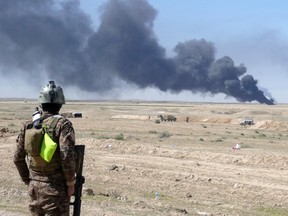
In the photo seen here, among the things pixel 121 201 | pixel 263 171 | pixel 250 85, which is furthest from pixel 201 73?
pixel 121 201

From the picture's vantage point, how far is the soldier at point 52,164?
16.7ft

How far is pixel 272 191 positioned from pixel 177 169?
4.32m

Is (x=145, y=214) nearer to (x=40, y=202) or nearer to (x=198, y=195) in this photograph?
(x=198, y=195)

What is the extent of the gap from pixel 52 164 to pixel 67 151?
25cm

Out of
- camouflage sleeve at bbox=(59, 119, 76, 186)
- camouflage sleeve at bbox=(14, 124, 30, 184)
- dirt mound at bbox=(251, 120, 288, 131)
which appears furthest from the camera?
dirt mound at bbox=(251, 120, 288, 131)

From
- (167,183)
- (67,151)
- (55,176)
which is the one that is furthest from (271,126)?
(67,151)

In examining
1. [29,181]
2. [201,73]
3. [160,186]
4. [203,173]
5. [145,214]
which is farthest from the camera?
[201,73]

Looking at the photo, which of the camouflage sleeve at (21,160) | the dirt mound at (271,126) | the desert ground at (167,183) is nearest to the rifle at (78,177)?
the camouflage sleeve at (21,160)

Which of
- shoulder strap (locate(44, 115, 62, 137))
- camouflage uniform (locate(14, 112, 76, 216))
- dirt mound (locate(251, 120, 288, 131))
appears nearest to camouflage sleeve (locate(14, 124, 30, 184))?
camouflage uniform (locate(14, 112, 76, 216))

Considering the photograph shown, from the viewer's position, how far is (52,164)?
17.1ft

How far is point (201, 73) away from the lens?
120 m

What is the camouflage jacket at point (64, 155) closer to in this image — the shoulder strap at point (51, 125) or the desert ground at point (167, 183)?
the shoulder strap at point (51, 125)

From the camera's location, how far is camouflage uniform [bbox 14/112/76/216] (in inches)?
200

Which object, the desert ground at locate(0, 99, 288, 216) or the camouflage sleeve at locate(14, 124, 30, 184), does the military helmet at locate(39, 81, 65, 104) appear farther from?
the desert ground at locate(0, 99, 288, 216)
